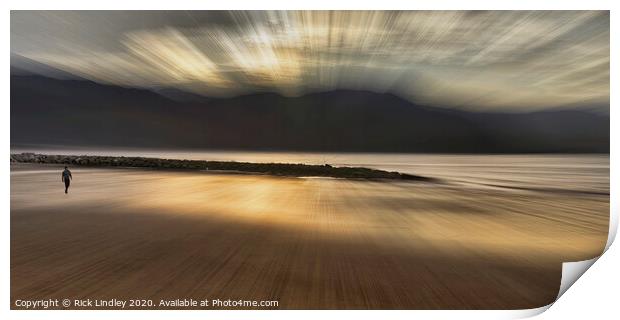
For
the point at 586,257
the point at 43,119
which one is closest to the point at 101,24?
the point at 43,119

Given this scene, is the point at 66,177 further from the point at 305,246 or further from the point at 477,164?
the point at 477,164

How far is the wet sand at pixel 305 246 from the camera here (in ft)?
9.70

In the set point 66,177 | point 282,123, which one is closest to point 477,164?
point 282,123

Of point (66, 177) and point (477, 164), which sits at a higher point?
point (477, 164)

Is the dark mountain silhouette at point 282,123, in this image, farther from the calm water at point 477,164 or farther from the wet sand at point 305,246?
the wet sand at point 305,246

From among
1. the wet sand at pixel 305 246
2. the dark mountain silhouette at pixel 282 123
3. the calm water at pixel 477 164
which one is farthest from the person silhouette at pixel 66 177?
the dark mountain silhouette at pixel 282 123

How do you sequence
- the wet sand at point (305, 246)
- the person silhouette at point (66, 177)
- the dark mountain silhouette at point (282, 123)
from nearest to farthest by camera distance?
the wet sand at point (305, 246) → the dark mountain silhouette at point (282, 123) → the person silhouette at point (66, 177)

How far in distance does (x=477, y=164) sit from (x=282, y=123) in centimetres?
252

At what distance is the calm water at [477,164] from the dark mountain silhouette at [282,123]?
125mm

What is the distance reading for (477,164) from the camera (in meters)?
4.83

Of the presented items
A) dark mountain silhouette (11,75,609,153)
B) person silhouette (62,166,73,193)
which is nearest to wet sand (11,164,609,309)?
person silhouette (62,166,73,193)

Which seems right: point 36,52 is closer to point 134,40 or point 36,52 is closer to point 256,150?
point 134,40

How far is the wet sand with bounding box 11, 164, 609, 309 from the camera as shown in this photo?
2957 mm

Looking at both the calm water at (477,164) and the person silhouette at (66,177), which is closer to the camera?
the calm water at (477,164)
